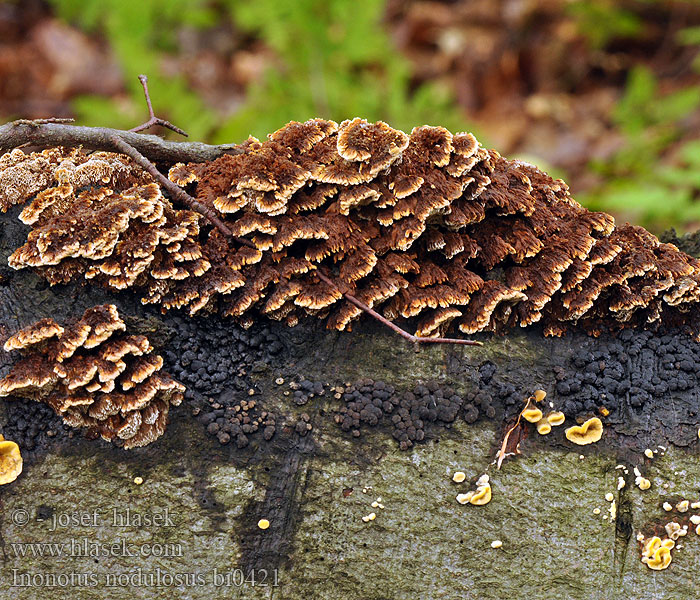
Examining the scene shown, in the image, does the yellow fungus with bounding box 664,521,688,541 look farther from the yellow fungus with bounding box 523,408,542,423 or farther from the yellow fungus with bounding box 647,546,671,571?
the yellow fungus with bounding box 523,408,542,423

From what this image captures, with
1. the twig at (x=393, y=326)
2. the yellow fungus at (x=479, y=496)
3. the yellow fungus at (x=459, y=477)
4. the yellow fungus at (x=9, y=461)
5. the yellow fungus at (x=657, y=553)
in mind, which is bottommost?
the yellow fungus at (x=9, y=461)

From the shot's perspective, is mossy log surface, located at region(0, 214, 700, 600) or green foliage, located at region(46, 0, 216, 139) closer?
mossy log surface, located at region(0, 214, 700, 600)

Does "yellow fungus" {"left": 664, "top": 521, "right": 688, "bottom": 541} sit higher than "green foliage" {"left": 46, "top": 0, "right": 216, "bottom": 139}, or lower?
lower

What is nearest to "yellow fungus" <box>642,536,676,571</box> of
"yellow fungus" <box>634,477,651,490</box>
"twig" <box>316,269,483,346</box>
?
"yellow fungus" <box>634,477,651,490</box>

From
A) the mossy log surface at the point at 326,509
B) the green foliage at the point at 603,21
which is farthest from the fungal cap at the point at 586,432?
the green foliage at the point at 603,21

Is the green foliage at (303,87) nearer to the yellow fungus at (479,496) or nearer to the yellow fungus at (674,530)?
the yellow fungus at (479,496)

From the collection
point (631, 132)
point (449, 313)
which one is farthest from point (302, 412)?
point (631, 132)
